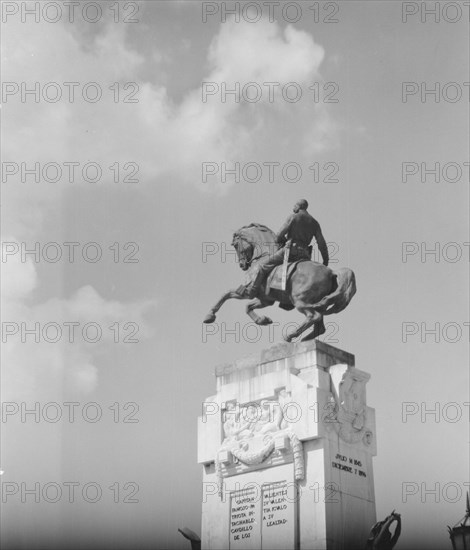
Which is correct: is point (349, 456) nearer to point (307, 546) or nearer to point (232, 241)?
point (307, 546)

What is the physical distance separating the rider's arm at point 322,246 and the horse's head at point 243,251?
1.50m

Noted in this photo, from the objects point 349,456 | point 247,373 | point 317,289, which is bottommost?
point 349,456

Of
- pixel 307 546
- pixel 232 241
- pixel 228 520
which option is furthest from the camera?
Answer: pixel 232 241

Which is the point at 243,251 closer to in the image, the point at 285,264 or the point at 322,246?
the point at 285,264

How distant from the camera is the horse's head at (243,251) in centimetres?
2514

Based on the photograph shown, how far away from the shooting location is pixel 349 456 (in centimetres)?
2292

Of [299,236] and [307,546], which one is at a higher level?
[299,236]

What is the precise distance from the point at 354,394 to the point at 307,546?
3.45 m

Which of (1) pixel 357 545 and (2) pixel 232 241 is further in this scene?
(2) pixel 232 241

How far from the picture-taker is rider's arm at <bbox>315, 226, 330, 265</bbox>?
24.8 metres

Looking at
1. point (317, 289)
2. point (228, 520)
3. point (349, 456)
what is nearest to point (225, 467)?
point (228, 520)

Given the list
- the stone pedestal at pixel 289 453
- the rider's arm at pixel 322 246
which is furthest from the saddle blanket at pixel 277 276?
the stone pedestal at pixel 289 453

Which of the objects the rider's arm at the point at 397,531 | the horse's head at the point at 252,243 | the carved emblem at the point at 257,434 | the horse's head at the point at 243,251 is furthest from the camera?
the horse's head at the point at 243,251

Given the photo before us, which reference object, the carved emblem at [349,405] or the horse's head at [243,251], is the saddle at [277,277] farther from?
the carved emblem at [349,405]
